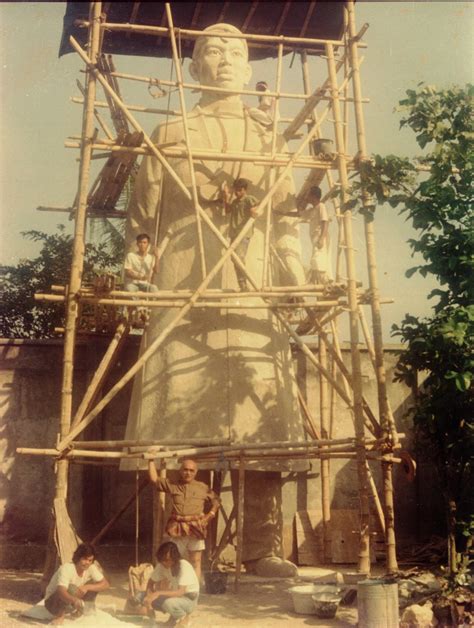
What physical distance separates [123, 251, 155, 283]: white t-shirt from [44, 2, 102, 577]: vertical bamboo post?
2.41ft

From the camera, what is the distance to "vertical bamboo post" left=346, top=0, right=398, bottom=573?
333 inches

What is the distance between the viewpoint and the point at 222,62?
10.6 meters

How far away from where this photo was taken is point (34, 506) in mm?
10500

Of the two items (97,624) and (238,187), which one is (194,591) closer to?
(97,624)

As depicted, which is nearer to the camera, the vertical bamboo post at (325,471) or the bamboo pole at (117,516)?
the bamboo pole at (117,516)

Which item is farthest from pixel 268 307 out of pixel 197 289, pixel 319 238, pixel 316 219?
pixel 316 219

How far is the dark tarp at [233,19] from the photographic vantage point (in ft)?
39.4

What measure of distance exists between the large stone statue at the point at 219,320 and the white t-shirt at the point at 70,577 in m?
2.27

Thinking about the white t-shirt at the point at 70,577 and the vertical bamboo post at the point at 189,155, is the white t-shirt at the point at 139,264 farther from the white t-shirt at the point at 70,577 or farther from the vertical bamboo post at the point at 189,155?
the white t-shirt at the point at 70,577

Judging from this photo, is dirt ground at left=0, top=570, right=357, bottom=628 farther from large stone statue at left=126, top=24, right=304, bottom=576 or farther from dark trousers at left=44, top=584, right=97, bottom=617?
large stone statue at left=126, top=24, right=304, bottom=576

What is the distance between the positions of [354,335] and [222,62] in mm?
4487

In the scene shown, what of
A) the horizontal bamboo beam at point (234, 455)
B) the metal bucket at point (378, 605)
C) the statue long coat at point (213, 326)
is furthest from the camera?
the statue long coat at point (213, 326)

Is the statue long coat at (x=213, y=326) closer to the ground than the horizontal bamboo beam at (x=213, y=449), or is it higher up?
higher up

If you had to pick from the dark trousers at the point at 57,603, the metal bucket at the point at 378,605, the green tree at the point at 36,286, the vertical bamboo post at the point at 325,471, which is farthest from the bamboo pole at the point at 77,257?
the green tree at the point at 36,286
